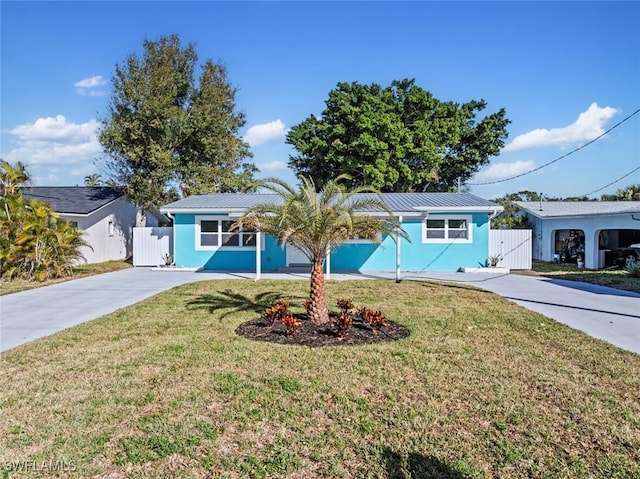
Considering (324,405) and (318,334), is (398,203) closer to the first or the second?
(318,334)

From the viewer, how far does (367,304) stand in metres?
10.1

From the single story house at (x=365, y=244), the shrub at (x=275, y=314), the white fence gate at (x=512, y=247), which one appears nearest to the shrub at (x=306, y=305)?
the shrub at (x=275, y=314)

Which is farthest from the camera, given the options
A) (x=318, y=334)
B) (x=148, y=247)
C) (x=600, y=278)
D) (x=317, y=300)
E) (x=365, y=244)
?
(x=148, y=247)

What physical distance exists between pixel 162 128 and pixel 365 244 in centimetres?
1201

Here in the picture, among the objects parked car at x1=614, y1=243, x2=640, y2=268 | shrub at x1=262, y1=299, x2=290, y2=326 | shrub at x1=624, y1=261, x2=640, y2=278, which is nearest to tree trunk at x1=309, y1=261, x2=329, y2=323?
shrub at x1=262, y1=299, x2=290, y2=326

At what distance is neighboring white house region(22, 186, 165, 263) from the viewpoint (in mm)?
20875

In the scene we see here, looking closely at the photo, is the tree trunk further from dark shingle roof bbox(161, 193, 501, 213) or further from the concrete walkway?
dark shingle roof bbox(161, 193, 501, 213)

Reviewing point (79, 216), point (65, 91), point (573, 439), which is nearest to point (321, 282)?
point (573, 439)

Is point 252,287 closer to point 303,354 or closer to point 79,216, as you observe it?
point 303,354

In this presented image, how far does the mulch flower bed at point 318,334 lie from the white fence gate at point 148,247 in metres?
13.5

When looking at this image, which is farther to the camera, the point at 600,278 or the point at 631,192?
the point at 631,192

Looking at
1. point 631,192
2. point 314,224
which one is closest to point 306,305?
point 314,224

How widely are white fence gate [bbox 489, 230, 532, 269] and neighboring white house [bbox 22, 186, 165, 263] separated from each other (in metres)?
19.3

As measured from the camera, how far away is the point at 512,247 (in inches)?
742
